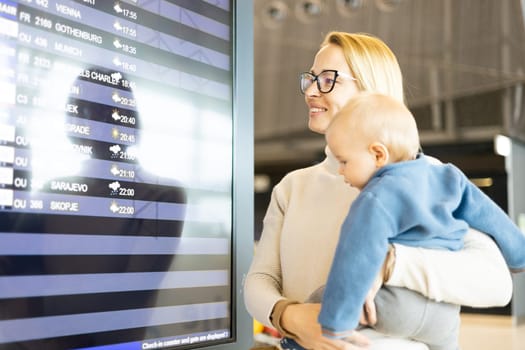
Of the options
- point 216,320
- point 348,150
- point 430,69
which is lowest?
point 216,320

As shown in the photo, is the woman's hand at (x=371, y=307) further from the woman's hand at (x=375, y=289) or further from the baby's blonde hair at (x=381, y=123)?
the baby's blonde hair at (x=381, y=123)

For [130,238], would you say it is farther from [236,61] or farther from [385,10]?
[385,10]

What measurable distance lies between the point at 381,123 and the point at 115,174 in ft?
1.93

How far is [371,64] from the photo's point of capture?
5.08 feet

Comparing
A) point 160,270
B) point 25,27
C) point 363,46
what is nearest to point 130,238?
point 160,270

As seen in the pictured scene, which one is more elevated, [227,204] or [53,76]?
[53,76]

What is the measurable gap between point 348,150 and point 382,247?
216 millimetres

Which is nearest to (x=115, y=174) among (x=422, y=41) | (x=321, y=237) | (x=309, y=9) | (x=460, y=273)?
(x=321, y=237)

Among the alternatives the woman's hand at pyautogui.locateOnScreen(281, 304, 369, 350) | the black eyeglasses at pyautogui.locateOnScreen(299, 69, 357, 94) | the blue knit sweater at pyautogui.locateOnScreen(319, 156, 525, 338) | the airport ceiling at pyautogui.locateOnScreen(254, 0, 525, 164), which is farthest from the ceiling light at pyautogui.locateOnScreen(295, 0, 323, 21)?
the woman's hand at pyautogui.locateOnScreen(281, 304, 369, 350)

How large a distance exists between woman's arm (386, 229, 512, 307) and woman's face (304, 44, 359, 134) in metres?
0.44

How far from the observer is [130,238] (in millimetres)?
1367

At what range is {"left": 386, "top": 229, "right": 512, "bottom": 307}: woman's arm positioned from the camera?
1.21 meters

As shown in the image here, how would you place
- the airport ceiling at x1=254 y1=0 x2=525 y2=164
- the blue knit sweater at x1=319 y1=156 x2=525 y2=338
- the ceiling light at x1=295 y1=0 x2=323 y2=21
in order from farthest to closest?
the ceiling light at x1=295 y1=0 x2=323 y2=21 → the airport ceiling at x1=254 y1=0 x2=525 y2=164 → the blue knit sweater at x1=319 y1=156 x2=525 y2=338

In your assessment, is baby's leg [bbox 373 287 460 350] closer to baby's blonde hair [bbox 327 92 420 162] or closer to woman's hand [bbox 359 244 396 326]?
woman's hand [bbox 359 244 396 326]
